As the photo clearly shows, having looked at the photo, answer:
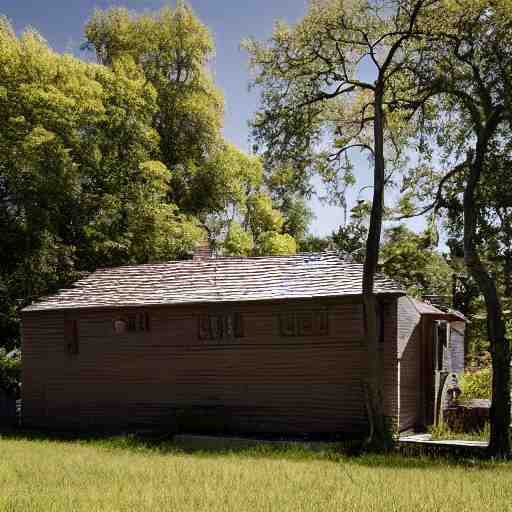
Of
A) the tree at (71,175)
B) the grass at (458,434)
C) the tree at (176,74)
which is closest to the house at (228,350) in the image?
the grass at (458,434)

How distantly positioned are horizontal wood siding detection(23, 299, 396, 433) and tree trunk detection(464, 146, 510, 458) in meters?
3.23

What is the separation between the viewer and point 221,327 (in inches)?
907

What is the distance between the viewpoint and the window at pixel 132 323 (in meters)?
24.1

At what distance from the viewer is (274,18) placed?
797 inches

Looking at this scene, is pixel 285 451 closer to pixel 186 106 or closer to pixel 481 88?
pixel 481 88

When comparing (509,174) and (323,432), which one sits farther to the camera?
(323,432)

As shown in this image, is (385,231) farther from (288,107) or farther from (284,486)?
(284,486)

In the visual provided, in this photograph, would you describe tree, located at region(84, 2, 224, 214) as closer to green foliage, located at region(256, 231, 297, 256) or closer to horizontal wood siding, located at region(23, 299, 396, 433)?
green foliage, located at region(256, 231, 297, 256)

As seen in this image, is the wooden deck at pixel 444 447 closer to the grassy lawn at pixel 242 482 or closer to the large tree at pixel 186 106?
the grassy lawn at pixel 242 482

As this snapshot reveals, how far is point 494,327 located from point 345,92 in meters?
7.76

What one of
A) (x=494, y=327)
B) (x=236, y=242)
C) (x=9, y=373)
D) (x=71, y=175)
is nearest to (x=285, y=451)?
(x=494, y=327)

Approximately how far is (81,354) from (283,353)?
7.38 m

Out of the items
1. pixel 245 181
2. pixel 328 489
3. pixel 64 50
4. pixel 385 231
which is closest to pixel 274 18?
pixel 385 231

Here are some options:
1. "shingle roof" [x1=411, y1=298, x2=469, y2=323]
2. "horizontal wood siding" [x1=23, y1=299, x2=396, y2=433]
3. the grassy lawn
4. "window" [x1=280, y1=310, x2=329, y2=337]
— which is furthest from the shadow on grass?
"shingle roof" [x1=411, y1=298, x2=469, y2=323]
